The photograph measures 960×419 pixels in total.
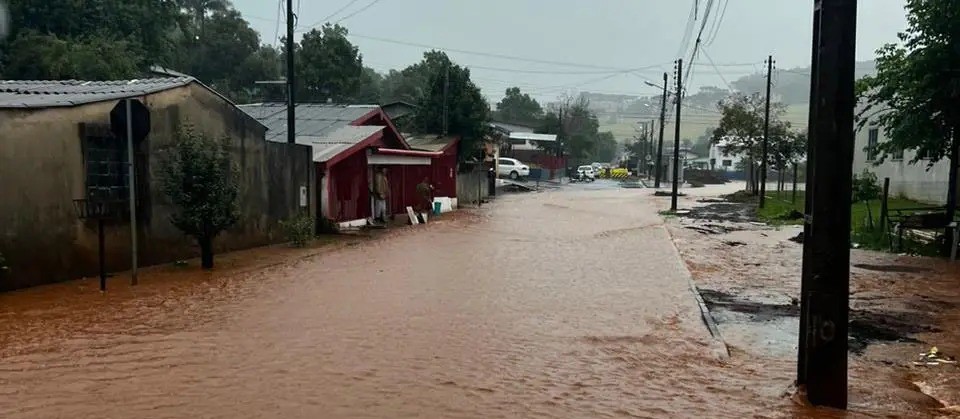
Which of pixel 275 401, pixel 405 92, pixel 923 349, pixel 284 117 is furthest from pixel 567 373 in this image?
pixel 405 92

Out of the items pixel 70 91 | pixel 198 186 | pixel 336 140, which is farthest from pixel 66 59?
pixel 198 186

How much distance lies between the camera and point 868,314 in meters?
10.2

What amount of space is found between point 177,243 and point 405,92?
189 ft

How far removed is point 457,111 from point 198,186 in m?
27.1

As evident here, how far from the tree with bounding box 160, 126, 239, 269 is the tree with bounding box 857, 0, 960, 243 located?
1338 cm

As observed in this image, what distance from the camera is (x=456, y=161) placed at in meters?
35.5

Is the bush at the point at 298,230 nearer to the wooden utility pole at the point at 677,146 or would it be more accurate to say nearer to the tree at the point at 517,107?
the wooden utility pole at the point at 677,146

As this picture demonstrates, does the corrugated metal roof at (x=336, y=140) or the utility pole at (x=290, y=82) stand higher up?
the utility pole at (x=290, y=82)

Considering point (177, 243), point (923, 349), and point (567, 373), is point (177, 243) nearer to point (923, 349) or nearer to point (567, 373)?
point (567, 373)

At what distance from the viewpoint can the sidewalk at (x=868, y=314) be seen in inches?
272

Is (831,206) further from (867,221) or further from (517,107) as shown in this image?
(517,107)

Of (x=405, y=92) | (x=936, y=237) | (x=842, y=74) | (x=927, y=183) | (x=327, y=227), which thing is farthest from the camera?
(x=405, y=92)

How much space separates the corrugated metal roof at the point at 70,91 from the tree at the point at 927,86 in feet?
46.2

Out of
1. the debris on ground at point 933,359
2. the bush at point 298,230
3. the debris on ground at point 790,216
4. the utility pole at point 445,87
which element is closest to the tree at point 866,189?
the debris on ground at point 790,216
